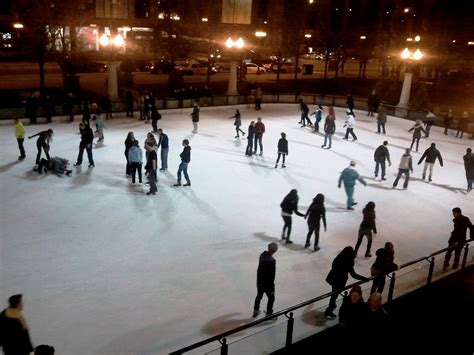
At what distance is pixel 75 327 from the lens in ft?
24.8

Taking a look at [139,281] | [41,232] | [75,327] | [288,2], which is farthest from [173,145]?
[288,2]

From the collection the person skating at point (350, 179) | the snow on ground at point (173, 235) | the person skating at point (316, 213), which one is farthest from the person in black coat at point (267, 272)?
the person skating at point (350, 179)

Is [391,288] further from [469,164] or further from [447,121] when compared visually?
[447,121]

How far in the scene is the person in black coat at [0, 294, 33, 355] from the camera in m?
5.98

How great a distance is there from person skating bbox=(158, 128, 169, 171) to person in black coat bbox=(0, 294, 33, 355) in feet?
31.1

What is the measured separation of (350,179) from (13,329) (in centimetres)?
895

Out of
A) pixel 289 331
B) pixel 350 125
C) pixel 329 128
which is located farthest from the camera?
pixel 350 125

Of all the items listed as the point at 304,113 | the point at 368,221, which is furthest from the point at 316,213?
the point at 304,113

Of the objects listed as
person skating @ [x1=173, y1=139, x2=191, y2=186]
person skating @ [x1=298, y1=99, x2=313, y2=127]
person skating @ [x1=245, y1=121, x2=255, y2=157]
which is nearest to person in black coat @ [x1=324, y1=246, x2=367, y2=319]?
person skating @ [x1=173, y1=139, x2=191, y2=186]

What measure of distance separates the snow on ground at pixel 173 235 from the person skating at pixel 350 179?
0.32 meters

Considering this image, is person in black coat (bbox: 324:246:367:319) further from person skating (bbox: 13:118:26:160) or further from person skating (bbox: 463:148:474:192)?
person skating (bbox: 13:118:26:160)

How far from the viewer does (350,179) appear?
12.8m

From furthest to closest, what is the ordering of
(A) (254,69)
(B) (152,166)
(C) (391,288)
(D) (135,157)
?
(A) (254,69) → (D) (135,157) → (B) (152,166) → (C) (391,288)

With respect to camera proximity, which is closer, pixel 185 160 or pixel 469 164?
pixel 185 160
